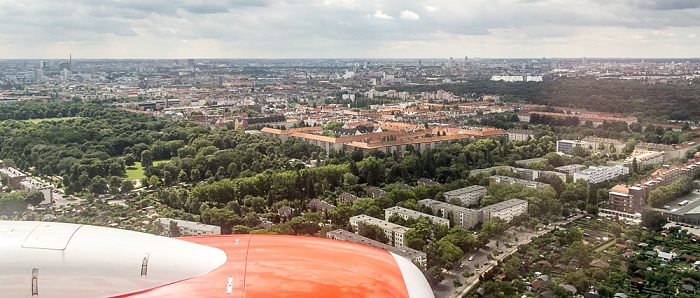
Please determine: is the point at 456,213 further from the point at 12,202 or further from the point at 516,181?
the point at 12,202

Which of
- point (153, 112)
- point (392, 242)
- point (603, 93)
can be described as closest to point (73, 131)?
point (153, 112)

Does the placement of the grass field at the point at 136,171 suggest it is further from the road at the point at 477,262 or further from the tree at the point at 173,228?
the road at the point at 477,262

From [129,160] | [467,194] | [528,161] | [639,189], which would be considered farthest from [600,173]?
[129,160]

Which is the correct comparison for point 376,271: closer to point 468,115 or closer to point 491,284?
point 491,284

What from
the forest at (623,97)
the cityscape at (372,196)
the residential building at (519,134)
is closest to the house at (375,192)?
the cityscape at (372,196)

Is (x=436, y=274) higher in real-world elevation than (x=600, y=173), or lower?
lower

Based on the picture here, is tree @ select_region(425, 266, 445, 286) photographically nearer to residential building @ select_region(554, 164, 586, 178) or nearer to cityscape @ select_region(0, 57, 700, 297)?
cityscape @ select_region(0, 57, 700, 297)
